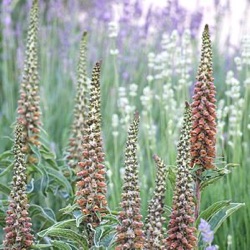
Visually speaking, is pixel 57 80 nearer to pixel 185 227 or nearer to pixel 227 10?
pixel 227 10

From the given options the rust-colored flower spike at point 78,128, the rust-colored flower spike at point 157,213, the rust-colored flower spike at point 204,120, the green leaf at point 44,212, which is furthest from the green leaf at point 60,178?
the rust-colored flower spike at point 157,213

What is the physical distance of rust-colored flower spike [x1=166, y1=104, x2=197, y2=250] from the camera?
2.75 m

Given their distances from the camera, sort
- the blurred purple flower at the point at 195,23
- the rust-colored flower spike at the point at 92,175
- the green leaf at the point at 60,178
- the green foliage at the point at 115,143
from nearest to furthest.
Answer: the rust-colored flower spike at the point at 92,175 < the green foliage at the point at 115,143 < the green leaf at the point at 60,178 < the blurred purple flower at the point at 195,23

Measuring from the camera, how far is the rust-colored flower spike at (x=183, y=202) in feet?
9.02

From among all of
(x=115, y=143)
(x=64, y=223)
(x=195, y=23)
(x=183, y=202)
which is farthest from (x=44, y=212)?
(x=195, y=23)

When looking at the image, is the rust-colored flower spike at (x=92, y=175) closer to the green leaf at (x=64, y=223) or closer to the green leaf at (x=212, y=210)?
the green leaf at (x=64, y=223)

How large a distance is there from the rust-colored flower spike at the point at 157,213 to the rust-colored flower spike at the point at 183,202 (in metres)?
0.16

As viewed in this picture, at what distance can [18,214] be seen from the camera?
3.00m

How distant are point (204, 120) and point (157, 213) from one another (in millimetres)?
792

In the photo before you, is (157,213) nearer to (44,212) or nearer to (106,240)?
(106,240)

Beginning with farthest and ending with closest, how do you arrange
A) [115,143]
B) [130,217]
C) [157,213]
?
[115,143], [130,217], [157,213]

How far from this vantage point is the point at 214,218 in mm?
3217

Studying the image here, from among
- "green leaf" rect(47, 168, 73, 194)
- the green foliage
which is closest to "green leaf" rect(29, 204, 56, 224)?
the green foliage

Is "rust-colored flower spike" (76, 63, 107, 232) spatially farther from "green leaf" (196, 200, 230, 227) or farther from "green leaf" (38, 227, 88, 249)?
"green leaf" (196, 200, 230, 227)
